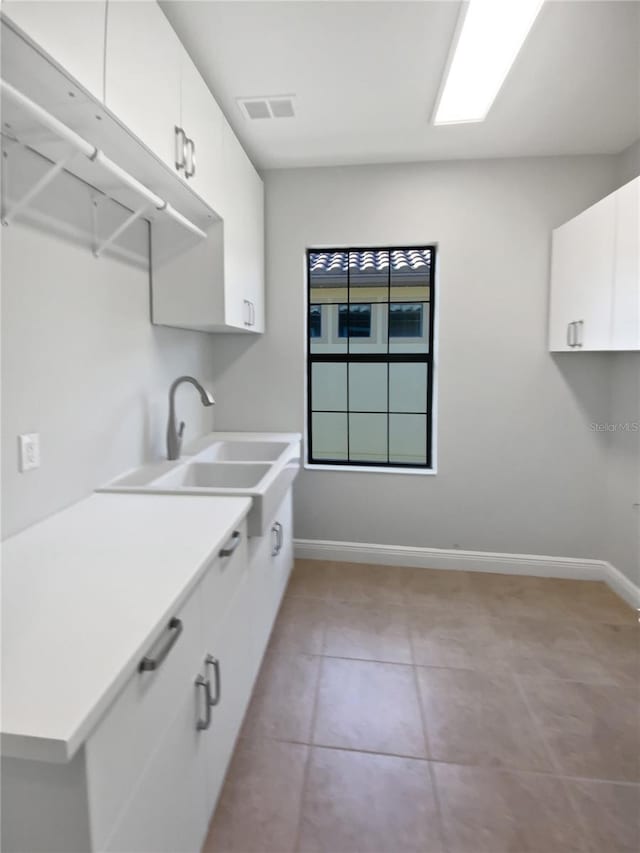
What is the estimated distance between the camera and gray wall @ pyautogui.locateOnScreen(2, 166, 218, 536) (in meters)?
1.36

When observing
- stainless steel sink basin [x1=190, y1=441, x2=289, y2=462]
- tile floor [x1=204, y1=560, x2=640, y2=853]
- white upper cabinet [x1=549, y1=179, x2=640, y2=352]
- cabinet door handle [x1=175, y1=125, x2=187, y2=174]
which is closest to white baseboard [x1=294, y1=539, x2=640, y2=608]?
tile floor [x1=204, y1=560, x2=640, y2=853]

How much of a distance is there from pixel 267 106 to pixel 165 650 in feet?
7.84

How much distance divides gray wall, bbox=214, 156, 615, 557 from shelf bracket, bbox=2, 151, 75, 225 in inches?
74.8

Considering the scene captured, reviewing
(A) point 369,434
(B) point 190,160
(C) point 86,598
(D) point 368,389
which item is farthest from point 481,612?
(A) point 369,434

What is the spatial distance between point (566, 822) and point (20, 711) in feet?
5.35

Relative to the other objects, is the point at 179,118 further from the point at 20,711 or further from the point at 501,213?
the point at 501,213

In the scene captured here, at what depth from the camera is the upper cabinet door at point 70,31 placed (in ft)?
3.17

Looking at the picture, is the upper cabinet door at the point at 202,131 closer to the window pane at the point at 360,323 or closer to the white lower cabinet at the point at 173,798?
the white lower cabinet at the point at 173,798

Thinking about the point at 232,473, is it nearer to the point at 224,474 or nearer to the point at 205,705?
the point at 224,474

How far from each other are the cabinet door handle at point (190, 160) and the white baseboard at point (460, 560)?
235 centimetres

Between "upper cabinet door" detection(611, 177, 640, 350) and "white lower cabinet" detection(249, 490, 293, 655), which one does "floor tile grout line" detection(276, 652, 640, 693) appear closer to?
"white lower cabinet" detection(249, 490, 293, 655)

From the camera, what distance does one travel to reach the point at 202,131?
1.91 meters

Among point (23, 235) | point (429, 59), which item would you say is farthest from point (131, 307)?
point (429, 59)

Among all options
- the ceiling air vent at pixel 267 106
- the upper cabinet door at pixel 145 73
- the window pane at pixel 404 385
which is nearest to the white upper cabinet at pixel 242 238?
the ceiling air vent at pixel 267 106
